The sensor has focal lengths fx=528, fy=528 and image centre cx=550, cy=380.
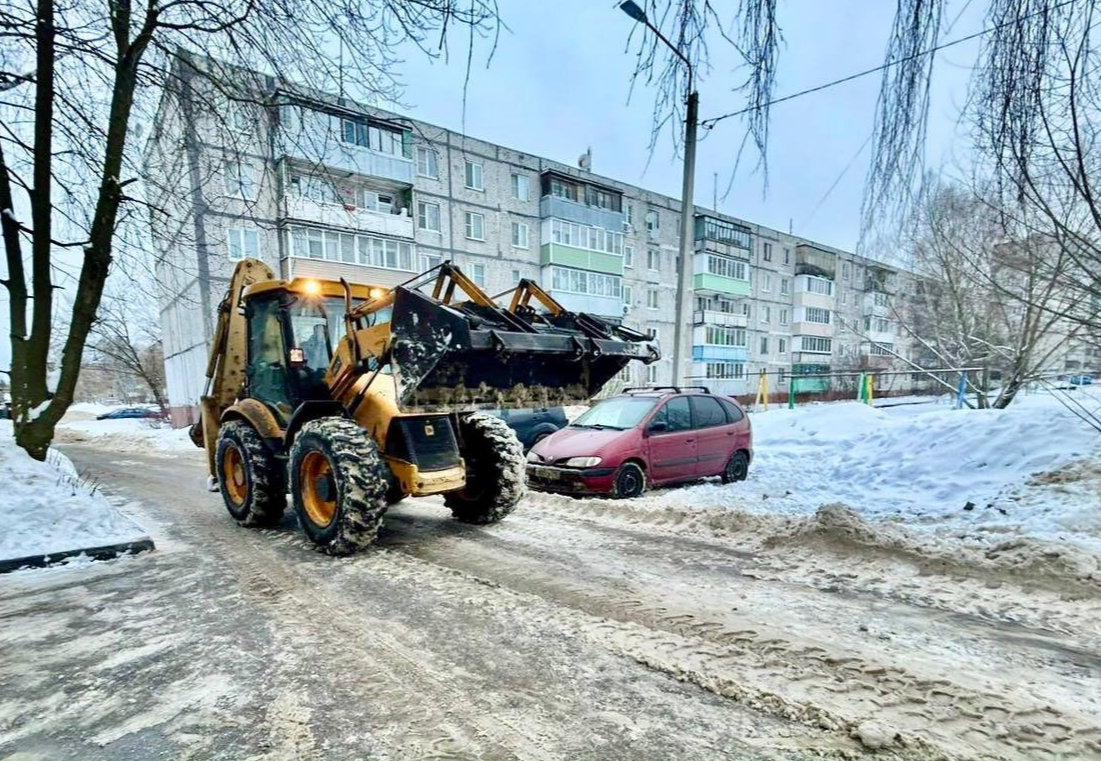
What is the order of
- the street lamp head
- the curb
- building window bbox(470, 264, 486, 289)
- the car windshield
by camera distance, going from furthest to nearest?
building window bbox(470, 264, 486, 289), the car windshield, the curb, the street lamp head

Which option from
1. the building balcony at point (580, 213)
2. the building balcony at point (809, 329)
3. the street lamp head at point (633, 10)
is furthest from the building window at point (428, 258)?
the building balcony at point (809, 329)

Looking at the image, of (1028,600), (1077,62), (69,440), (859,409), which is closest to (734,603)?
(1028,600)

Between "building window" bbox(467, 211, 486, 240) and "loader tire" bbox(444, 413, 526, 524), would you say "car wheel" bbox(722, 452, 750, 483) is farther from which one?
"building window" bbox(467, 211, 486, 240)

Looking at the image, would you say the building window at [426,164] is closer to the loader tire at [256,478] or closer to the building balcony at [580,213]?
the building balcony at [580,213]

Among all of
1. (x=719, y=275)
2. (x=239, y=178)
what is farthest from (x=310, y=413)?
(x=719, y=275)

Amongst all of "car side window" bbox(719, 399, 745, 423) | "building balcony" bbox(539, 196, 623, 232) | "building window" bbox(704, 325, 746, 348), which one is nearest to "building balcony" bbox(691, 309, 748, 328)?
"building window" bbox(704, 325, 746, 348)

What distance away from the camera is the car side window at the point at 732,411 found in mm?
8898

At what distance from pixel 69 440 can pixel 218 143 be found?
2303 cm

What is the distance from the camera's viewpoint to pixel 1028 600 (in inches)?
141

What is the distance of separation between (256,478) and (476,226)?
2389 centimetres

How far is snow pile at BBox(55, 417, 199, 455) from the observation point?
17.6 m

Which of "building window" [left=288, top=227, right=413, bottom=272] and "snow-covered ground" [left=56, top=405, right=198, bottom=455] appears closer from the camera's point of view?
"snow-covered ground" [left=56, top=405, right=198, bottom=455]

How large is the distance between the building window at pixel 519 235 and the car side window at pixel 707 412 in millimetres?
22101

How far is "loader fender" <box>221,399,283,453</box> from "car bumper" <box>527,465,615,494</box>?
3.47 meters
